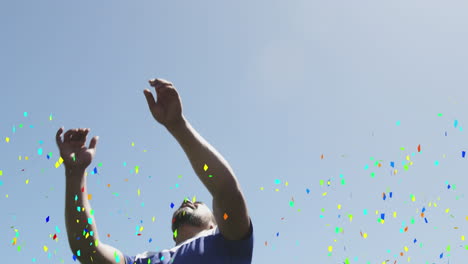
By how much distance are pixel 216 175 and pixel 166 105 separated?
20.8 inches

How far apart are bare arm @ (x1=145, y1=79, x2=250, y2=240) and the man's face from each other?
3.57 feet

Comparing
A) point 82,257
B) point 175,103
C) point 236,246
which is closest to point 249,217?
point 236,246

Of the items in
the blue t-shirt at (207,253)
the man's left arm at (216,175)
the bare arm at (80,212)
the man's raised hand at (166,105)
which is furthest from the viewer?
the bare arm at (80,212)

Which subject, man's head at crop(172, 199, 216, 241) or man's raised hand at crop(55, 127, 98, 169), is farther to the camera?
man's head at crop(172, 199, 216, 241)

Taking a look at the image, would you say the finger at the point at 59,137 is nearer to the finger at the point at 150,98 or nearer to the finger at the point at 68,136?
the finger at the point at 68,136

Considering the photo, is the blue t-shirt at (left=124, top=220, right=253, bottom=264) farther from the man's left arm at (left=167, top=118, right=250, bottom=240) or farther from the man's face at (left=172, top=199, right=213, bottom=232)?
the man's face at (left=172, top=199, right=213, bottom=232)

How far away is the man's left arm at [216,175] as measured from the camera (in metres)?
2.55

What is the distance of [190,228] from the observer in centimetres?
382

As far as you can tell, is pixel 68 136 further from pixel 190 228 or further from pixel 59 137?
pixel 190 228

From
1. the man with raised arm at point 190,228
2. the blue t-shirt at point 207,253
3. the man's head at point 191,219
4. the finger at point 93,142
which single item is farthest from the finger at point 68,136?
the man's head at point 191,219

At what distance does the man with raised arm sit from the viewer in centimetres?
258

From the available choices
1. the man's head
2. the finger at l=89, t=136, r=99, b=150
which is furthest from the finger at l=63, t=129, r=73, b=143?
the man's head

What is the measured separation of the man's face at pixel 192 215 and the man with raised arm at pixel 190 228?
8cm

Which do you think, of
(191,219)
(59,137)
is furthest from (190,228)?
(59,137)
